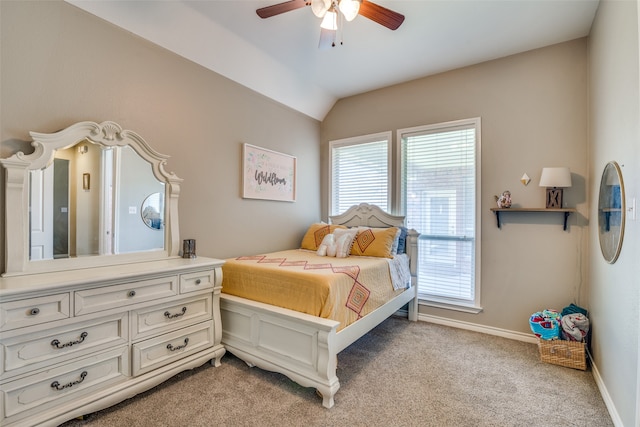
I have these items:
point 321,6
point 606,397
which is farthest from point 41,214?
point 606,397

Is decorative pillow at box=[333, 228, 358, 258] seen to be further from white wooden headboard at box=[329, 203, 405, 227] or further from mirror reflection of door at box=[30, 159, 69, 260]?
mirror reflection of door at box=[30, 159, 69, 260]

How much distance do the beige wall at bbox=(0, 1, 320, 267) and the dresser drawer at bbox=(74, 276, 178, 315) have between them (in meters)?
0.70

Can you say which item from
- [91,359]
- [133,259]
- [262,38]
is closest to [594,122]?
[262,38]

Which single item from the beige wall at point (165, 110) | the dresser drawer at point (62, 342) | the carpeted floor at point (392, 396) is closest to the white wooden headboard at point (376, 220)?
the beige wall at point (165, 110)

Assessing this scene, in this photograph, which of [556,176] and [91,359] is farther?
[556,176]

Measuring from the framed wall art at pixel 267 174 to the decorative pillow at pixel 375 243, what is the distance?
108 cm

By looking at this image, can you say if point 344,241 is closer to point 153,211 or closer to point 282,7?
point 153,211

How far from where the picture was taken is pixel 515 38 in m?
2.68

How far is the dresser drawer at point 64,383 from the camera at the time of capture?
1.42 m

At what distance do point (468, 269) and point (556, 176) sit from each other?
1201 mm

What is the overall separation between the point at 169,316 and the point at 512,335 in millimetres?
3099

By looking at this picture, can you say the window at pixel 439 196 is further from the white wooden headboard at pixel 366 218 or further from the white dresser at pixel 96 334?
the white dresser at pixel 96 334

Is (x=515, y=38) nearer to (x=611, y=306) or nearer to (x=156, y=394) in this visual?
(x=611, y=306)

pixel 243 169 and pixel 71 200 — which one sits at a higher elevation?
pixel 243 169
